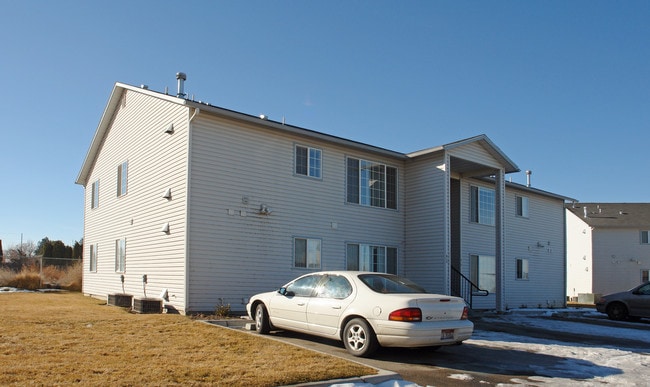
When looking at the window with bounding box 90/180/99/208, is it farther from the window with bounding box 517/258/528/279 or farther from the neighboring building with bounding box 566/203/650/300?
the neighboring building with bounding box 566/203/650/300

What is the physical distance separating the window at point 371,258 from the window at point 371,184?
1.42m

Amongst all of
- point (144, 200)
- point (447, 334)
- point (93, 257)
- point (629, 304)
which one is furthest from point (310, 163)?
point (629, 304)

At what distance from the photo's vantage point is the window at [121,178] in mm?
19859

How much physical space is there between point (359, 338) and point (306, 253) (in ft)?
25.4

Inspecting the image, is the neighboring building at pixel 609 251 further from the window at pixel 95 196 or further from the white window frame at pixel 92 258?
the window at pixel 95 196

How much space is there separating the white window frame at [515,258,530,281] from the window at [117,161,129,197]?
623 inches

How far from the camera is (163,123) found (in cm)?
1659

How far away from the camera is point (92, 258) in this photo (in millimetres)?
23578

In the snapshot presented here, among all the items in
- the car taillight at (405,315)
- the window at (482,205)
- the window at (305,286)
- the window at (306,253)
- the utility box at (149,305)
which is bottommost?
the utility box at (149,305)

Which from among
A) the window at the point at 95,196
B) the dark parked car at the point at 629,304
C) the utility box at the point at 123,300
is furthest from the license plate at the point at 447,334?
the window at the point at 95,196

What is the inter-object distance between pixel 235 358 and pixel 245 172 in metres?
7.99

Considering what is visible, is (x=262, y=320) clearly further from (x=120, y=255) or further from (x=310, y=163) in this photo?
(x=120, y=255)

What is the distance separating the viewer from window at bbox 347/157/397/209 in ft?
59.6

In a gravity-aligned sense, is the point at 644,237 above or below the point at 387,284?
above
